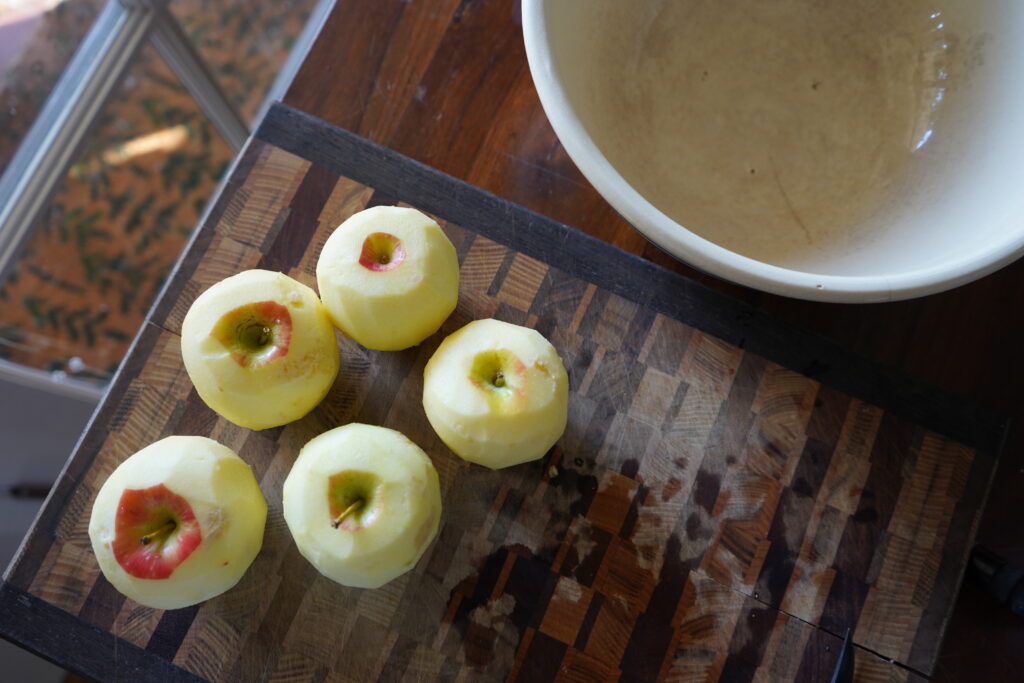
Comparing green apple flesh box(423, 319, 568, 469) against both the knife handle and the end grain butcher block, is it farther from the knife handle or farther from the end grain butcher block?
the knife handle

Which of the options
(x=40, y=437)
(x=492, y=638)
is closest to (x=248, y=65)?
(x=40, y=437)

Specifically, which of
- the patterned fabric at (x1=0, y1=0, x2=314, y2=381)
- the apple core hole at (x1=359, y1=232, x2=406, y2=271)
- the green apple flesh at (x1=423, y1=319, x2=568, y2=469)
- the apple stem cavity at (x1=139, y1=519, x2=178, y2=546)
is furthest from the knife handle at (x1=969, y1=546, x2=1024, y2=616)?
the patterned fabric at (x1=0, y1=0, x2=314, y2=381)

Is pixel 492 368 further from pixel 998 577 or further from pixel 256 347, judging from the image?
pixel 998 577

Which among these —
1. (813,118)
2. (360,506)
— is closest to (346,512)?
(360,506)

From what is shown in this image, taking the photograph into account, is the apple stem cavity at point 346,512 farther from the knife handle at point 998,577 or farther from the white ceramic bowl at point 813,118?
the knife handle at point 998,577

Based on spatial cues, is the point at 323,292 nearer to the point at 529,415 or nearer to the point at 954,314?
the point at 529,415

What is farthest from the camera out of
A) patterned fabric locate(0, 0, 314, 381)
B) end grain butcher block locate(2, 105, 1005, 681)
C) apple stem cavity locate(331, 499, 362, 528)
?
patterned fabric locate(0, 0, 314, 381)

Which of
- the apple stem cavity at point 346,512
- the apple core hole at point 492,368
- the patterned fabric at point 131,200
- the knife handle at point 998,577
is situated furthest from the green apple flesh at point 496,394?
the patterned fabric at point 131,200
